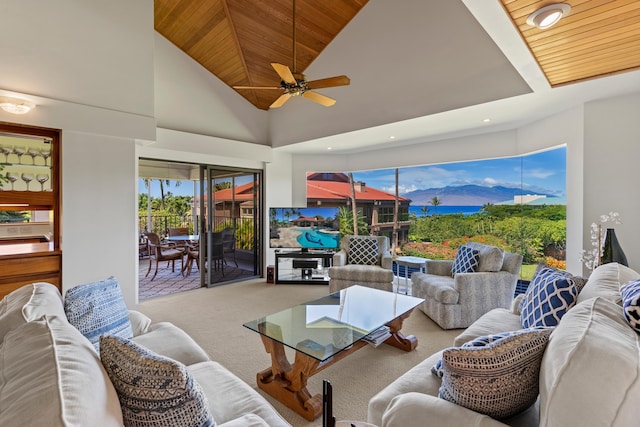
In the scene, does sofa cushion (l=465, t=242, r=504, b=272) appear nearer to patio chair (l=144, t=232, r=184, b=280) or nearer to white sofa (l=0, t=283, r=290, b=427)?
white sofa (l=0, t=283, r=290, b=427)

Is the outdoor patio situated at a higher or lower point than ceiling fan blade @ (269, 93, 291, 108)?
lower

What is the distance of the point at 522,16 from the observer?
6.26 feet

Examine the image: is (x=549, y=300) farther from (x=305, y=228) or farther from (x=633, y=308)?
(x=305, y=228)

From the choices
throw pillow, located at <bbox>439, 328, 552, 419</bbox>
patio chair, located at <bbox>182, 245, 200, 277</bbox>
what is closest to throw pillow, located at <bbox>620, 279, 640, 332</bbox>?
throw pillow, located at <bbox>439, 328, 552, 419</bbox>

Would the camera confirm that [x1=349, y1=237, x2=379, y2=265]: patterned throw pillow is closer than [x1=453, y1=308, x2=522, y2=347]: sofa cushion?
No

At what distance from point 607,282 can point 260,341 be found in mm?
2825

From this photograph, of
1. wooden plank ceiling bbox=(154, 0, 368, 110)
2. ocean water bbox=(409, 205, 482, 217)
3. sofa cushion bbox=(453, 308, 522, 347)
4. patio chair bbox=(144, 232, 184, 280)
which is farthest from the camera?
patio chair bbox=(144, 232, 184, 280)

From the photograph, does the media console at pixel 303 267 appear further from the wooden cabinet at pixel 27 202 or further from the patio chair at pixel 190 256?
the wooden cabinet at pixel 27 202

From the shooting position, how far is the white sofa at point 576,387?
882 mm

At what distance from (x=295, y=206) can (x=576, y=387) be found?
541cm

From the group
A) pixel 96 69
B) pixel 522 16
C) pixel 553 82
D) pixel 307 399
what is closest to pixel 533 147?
pixel 553 82

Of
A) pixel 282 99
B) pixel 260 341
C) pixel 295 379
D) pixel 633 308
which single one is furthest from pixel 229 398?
pixel 282 99

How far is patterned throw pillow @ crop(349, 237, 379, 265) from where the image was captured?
4.71m

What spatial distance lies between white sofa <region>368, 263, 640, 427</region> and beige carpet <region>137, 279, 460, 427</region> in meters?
0.89
